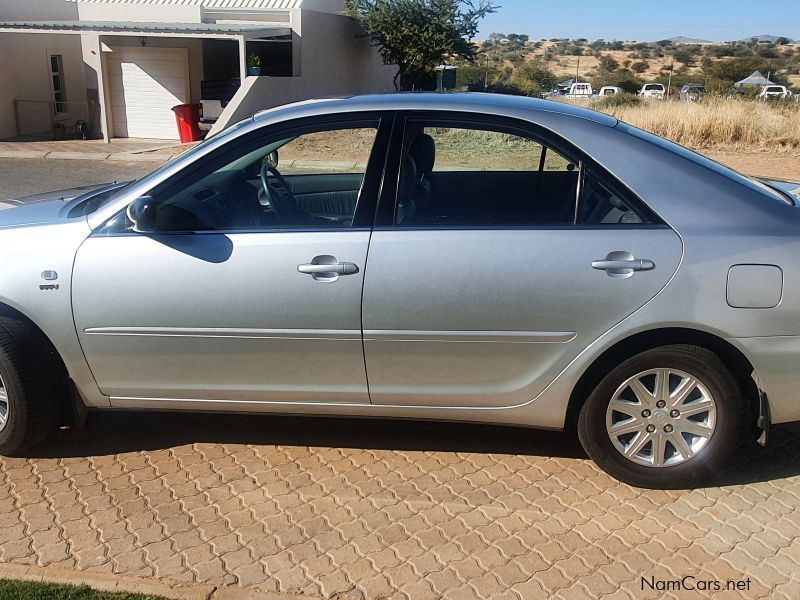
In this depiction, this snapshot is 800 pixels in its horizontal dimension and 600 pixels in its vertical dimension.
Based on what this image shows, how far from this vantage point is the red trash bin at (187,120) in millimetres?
21062

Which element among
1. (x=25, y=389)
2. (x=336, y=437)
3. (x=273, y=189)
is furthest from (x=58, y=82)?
(x=336, y=437)

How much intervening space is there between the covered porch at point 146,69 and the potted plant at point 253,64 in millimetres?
544

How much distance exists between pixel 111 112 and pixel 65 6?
189 inches

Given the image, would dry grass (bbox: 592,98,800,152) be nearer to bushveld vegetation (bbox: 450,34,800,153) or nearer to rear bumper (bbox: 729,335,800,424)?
bushveld vegetation (bbox: 450,34,800,153)

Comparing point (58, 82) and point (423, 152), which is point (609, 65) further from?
point (423, 152)

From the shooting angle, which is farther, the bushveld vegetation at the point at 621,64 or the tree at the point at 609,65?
the tree at the point at 609,65

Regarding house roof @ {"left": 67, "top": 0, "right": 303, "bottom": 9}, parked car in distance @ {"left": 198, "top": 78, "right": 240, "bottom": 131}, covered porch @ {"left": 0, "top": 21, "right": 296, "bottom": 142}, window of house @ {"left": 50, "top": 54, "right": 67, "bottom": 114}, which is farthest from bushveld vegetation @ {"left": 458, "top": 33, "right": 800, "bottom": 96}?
window of house @ {"left": 50, "top": 54, "right": 67, "bottom": 114}

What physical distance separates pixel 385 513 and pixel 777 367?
1.88 meters

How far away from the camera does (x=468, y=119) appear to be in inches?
147

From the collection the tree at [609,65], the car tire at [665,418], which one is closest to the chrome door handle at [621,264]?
the car tire at [665,418]

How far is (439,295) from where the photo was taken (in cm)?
353

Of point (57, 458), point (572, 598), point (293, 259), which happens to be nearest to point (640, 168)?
point (293, 259)

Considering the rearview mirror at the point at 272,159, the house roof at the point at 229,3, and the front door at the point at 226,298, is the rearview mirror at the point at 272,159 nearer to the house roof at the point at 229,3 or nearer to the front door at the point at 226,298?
the front door at the point at 226,298

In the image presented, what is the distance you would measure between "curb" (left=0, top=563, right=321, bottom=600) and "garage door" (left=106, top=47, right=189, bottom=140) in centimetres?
2079
